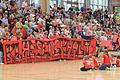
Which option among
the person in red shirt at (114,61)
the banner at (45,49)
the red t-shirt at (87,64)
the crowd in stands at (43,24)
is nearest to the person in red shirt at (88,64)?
the red t-shirt at (87,64)

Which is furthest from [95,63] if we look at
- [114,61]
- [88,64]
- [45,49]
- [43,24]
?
[43,24]

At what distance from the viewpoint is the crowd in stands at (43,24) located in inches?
831

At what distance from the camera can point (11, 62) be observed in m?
19.6

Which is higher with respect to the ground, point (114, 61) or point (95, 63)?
point (95, 63)

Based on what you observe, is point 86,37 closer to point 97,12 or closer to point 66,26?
point 66,26

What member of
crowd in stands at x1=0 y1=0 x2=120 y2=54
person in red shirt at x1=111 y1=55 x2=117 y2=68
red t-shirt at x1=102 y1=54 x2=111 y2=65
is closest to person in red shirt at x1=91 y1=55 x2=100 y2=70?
red t-shirt at x1=102 y1=54 x2=111 y2=65

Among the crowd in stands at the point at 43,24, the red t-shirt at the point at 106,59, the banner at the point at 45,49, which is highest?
the crowd in stands at the point at 43,24

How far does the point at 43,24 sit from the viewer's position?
75.3 feet

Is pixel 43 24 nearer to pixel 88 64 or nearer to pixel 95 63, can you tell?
pixel 95 63

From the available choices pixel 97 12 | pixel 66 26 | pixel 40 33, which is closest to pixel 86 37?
pixel 66 26

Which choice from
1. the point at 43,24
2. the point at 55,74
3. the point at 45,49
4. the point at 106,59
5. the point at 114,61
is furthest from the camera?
the point at 43,24

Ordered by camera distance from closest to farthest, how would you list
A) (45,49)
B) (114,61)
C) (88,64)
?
(88,64) → (114,61) → (45,49)

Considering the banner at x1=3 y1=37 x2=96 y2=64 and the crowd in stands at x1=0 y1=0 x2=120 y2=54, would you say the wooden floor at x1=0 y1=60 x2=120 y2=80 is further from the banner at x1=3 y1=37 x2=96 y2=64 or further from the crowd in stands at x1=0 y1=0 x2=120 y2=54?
the crowd in stands at x1=0 y1=0 x2=120 y2=54

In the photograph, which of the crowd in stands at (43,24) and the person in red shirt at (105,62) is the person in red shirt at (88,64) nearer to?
the person in red shirt at (105,62)
